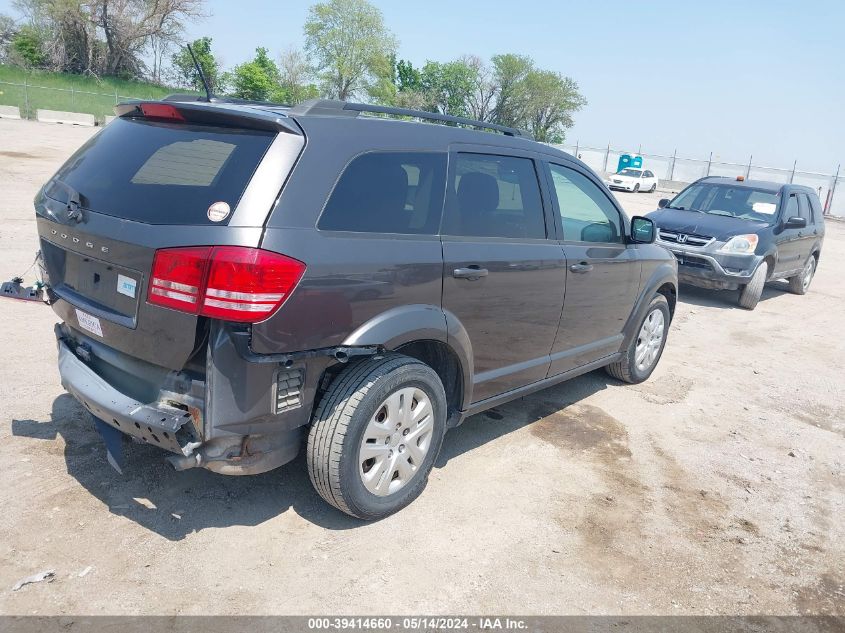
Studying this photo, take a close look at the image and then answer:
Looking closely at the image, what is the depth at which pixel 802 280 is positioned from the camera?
11.5 metres

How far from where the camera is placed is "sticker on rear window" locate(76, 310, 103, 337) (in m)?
3.10

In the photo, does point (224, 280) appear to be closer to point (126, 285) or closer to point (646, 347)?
point (126, 285)

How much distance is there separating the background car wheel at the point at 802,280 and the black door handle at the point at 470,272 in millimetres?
9707

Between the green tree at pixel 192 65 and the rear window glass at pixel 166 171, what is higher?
the green tree at pixel 192 65

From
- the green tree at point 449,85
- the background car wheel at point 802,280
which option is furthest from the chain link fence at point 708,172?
the green tree at point 449,85

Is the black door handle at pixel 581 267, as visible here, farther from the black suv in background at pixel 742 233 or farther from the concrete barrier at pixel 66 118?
the concrete barrier at pixel 66 118

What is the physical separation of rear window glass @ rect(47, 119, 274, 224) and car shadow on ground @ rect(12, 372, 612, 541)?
1.42 m

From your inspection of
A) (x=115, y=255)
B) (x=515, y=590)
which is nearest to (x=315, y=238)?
(x=115, y=255)

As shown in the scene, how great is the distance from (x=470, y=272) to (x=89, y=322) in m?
1.86

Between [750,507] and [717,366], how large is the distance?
3091 mm

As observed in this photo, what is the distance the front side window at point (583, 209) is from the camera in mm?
4477

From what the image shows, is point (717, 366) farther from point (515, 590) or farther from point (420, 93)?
point (420, 93)

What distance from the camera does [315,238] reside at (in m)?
2.90

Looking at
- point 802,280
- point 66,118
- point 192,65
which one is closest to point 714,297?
point 802,280
